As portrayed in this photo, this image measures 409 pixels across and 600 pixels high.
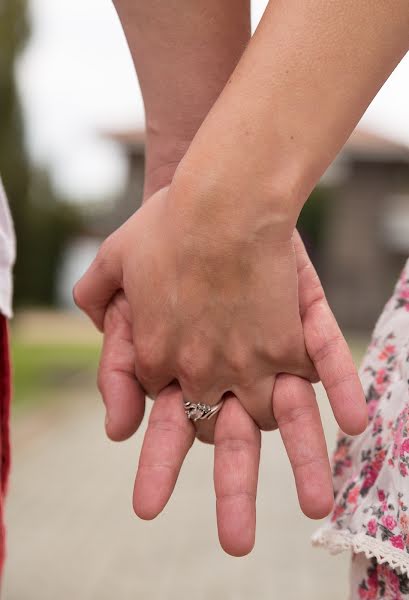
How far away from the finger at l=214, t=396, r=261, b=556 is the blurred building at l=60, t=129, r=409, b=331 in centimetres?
2551

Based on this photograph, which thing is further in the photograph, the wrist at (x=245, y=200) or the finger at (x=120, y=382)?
the finger at (x=120, y=382)

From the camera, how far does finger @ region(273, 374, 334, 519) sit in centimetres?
118

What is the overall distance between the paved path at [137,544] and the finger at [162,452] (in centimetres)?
265

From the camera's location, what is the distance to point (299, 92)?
3.70 ft

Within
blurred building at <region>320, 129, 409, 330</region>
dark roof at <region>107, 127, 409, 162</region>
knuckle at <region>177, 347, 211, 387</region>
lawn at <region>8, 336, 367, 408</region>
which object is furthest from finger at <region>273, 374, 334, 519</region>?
dark roof at <region>107, 127, 409, 162</region>

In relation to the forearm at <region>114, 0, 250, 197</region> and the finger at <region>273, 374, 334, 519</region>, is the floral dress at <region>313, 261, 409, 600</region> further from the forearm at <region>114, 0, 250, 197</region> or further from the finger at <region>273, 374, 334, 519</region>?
the forearm at <region>114, 0, 250, 197</region>

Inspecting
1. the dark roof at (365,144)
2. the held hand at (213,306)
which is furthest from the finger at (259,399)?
the dark roof at (365,144)

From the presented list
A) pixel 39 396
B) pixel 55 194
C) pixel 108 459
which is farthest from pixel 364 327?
pixel 108 459

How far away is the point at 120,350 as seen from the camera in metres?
1.43

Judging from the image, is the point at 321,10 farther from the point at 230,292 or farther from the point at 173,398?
the point at 173,398

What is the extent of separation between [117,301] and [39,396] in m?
8.84

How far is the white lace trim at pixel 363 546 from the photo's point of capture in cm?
116

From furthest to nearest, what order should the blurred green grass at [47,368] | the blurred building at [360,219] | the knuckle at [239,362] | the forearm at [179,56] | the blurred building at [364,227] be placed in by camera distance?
the blurred building at [360,219] → the blurred building at [364,227] → the blurred green grass at [47,368] → the forearm at [179,56] → the knuckle at [239,362]

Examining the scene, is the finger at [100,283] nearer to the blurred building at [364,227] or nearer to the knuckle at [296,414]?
the knuckle at [296,414]
